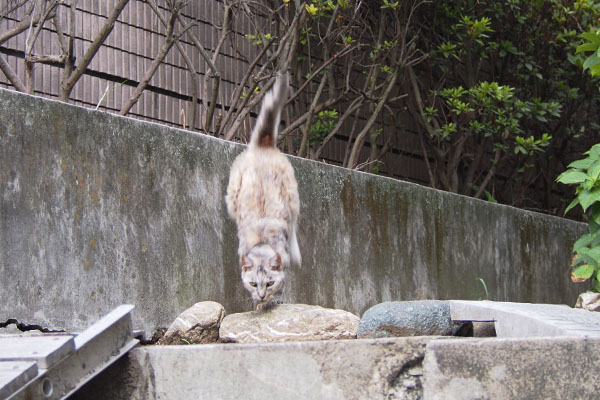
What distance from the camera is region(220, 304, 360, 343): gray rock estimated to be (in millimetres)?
4074

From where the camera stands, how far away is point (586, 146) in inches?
474

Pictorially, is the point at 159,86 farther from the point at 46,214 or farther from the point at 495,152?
the point at 495,152

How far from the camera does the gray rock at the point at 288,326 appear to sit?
13.4 ft

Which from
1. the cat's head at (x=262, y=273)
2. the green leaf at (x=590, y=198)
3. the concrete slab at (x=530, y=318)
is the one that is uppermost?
the green leaf at (x=590, y=198)

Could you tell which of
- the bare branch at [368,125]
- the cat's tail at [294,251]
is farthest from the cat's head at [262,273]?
the bare branch at [368,125]

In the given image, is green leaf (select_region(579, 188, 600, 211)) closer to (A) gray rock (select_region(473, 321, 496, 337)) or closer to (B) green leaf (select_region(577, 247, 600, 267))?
(B) green leaf (select_region(577, 247, 600, 267))

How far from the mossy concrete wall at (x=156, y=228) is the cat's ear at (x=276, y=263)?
442 mm

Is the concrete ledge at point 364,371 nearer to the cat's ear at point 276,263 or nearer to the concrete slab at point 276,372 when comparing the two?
the concrete slab at point 276,372

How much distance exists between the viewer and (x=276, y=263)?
15.1ft

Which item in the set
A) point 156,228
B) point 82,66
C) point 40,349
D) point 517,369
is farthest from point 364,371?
point 82,66

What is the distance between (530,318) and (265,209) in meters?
1.95

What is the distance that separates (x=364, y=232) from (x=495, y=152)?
14.0 feet

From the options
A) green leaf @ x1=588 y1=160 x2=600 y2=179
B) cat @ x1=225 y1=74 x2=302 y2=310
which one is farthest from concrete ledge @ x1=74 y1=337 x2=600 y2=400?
green leaf @ x1=588 y1=160 x2=600 y2=179

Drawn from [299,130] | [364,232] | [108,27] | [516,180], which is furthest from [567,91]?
[108,27]
